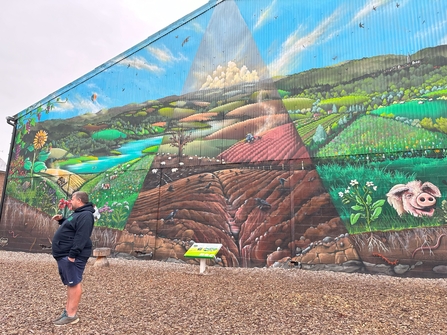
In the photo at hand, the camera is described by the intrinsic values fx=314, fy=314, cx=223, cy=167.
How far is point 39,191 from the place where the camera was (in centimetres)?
Answer: 1352

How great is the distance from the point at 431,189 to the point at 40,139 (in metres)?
15.1

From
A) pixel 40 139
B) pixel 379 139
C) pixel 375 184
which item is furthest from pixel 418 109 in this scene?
pixel 40 139

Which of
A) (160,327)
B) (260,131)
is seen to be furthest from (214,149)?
(160,327)

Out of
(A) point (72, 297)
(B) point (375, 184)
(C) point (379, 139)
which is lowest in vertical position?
(A) point (72, 297)

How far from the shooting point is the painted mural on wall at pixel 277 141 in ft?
24.5

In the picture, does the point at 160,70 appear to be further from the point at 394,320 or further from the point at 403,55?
the point at 394,320

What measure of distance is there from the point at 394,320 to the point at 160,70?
10450mm

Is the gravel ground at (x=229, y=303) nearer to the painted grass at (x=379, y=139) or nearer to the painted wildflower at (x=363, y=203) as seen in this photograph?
the painted wildflower at (x=363, y=203)

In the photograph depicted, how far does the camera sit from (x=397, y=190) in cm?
742

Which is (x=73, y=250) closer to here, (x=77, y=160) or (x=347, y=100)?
(x=347, y=100)

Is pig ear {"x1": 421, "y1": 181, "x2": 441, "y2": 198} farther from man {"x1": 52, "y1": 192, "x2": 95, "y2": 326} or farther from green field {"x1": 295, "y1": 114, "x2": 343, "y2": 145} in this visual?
man {"x1": 52, "y1": 192, "x2": 95, "y2": 326}

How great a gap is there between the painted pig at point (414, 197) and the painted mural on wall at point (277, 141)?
29 millimetres

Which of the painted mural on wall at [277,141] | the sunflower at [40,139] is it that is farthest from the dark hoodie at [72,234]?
the sunflower at [40,139]

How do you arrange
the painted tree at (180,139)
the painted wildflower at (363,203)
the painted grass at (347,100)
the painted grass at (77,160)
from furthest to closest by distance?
the painted grass at (77,160)
the painted tree at (180,139)
the painted grass at (347,100)
the painted wildflower at (363,203)
